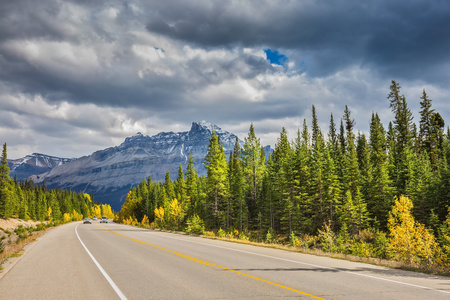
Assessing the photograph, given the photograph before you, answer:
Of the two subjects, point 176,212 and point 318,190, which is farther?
point 176,212

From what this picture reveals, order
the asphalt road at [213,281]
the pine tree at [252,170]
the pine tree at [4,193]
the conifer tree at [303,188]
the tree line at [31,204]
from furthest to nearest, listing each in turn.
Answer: the tree line at [31,204] → the pine tree at [4,193] → the pine tree at [252,170] → the conifer tree at [303,188] → the asphalt road at [213,281]

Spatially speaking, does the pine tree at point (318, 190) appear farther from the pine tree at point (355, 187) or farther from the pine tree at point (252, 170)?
the pine tree at point (252, 170)

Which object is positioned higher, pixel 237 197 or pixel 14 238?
pixel 237 197

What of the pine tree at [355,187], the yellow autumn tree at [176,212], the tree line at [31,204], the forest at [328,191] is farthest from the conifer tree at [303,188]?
the tree line at [31,204]

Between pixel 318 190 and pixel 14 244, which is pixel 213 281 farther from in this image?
pixel 318 190

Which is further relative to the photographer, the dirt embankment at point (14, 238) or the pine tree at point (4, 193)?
the pine tree at point (4, 193)

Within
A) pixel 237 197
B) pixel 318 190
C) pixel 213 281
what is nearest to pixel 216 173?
pixel 237 197

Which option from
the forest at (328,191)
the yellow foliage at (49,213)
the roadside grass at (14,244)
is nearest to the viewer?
the roadside grass at (14,244)

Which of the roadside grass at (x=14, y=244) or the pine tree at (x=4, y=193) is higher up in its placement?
the pine tree at (x=4, y=193)

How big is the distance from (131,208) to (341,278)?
100m

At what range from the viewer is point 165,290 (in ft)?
26.5

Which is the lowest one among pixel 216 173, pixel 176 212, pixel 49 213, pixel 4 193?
pixel 49 213

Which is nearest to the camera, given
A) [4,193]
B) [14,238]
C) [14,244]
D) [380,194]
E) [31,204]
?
[14,244]

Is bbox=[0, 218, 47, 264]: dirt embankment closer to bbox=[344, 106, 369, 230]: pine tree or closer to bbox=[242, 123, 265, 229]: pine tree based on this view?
bbox=[242, 123, 265, 229]: pine tree
